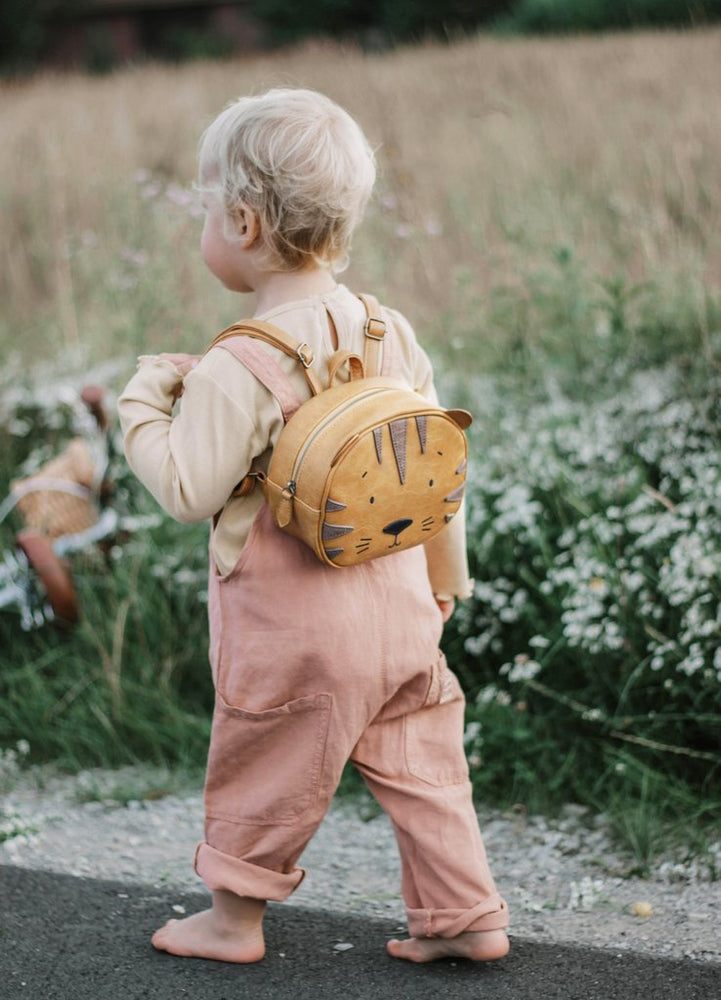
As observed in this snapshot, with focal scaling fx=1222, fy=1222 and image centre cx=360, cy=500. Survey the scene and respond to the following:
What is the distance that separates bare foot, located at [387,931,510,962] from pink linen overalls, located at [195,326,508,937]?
1.4 inches

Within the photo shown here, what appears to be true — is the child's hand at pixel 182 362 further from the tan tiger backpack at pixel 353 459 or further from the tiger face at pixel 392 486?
the tiger face at pixel 392 486

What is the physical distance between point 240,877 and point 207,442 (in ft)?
2.91

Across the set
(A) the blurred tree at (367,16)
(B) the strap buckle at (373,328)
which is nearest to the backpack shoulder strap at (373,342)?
(B) the strap buckle at (373,328)

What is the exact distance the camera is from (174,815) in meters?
3.43

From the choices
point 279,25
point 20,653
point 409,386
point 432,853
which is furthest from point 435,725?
point 279,25

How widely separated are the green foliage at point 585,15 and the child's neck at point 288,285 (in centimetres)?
1106

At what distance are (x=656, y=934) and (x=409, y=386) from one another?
1.33m

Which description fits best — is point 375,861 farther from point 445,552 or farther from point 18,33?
point 18,33

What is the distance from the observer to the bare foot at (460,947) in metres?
2.50

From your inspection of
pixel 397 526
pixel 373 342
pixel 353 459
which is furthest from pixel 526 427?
pixel 353 459

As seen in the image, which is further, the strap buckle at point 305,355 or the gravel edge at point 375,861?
the gravel edge at point 375,861

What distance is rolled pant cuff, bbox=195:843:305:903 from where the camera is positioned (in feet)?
8.03

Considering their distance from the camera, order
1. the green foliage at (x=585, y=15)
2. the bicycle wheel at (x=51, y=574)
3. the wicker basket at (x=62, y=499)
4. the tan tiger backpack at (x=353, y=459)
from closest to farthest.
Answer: the tan tiger backpack at (x=353, y=459)
the bicycle wheel at (x=51, y=574)
the wicker basket at (x=62, y=499)
the green foliage at (x=585, y=15)

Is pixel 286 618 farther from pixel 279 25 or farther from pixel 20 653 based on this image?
pixel 279 25
